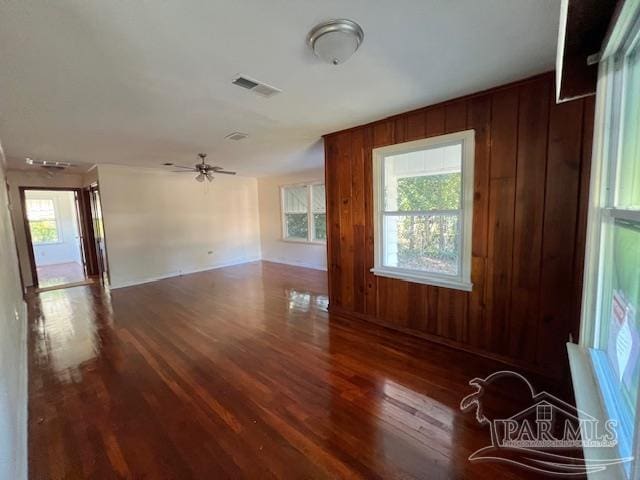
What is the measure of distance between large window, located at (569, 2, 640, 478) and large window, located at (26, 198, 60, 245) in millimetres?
11870

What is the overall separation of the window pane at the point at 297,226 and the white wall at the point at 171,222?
1.23 metres

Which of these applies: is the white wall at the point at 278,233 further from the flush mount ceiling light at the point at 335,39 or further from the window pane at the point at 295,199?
the flush mount ceiling light at the point at 335,39

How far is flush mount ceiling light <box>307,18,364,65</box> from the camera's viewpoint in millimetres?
1452

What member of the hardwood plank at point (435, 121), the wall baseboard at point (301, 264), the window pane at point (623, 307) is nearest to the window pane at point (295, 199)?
A: the wall baseboard at point (301, 264)

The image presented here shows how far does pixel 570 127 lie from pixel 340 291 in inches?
110

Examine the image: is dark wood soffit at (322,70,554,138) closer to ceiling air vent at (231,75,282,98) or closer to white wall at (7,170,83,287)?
ceiling air vent at (231,75,282,98)

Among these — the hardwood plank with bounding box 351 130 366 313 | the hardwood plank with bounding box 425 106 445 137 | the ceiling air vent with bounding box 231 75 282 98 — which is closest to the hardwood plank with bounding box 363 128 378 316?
the hardwood plank with bounding box 351 130 366 313

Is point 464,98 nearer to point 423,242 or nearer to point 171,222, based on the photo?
point 423,242

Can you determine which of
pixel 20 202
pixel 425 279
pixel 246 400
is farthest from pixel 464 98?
pixel 20 202

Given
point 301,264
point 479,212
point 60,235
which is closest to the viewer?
point 479,212

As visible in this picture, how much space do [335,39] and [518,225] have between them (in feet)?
6.73

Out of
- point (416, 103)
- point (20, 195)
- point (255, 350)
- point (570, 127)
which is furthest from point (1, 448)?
point (20, 195)

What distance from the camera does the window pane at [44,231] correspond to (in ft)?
26.8

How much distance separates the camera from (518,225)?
7.59ft
